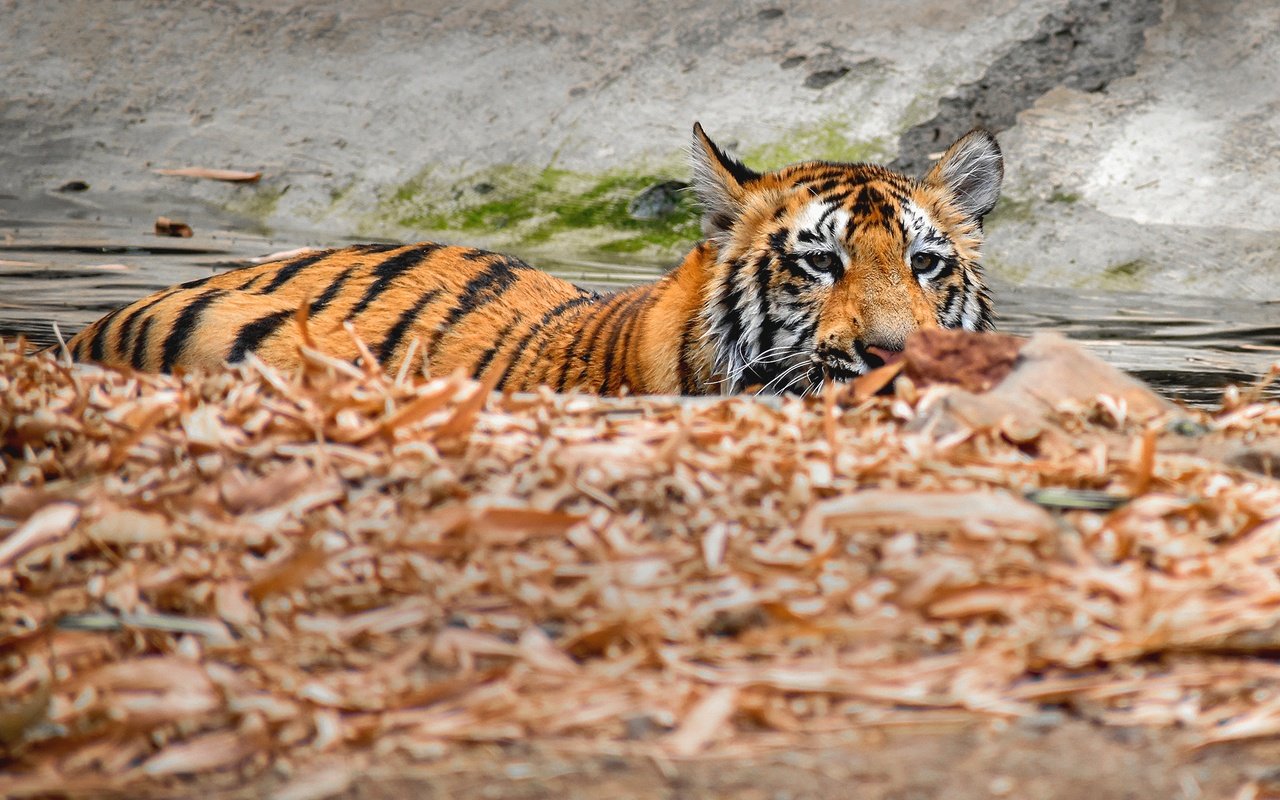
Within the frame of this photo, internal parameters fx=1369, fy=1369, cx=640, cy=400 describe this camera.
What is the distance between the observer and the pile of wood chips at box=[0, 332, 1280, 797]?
4.46 feet

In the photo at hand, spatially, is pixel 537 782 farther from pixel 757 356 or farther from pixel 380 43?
pixel 380 43

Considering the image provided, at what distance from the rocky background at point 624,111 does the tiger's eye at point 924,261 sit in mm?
3625

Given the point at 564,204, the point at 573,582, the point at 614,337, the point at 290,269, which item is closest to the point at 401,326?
the point at 290,269

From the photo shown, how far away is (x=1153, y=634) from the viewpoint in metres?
1.47

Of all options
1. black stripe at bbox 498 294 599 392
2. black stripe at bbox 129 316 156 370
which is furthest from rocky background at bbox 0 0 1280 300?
black stripe at bbox 129 316 156 370

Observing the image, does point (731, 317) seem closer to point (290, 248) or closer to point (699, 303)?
point (699, 303)

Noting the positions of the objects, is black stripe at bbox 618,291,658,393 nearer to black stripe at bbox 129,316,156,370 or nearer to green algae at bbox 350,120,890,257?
black stripe at bbox 129,316,156,370

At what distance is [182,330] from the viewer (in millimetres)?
3576

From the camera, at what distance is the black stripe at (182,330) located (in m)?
3.52

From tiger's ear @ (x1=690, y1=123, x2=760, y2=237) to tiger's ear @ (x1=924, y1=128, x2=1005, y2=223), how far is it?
0.48 meters

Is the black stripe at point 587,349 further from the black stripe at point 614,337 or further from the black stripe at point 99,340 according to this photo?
the black stripe at point 99,340

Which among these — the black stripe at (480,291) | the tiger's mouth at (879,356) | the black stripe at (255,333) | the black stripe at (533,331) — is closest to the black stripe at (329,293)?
the black stripe at (255,333)

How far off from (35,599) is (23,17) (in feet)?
27.8

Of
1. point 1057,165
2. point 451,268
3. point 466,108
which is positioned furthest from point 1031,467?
point 466,108
